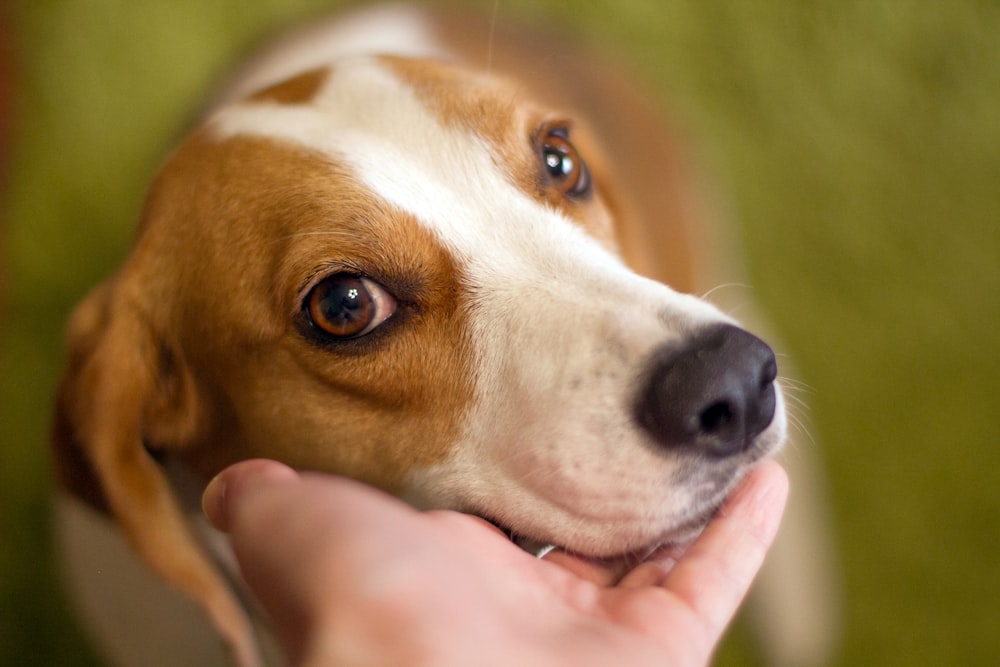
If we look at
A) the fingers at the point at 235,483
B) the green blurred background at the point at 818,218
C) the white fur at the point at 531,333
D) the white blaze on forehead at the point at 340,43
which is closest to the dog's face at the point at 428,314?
the white fur at the point at 531,333

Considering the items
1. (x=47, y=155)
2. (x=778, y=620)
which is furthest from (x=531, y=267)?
(x=47, y=155)

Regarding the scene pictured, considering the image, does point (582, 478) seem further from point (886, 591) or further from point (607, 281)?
point (886, 591)

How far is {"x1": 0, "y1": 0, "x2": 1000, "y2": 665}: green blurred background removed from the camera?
270cm

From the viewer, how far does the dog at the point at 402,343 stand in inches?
Result: 51.2

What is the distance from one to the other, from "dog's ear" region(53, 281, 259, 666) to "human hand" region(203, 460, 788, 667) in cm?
30

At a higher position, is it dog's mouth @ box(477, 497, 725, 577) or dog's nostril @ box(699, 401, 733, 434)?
dog's nostril @ box(699, 401, 733, 434)

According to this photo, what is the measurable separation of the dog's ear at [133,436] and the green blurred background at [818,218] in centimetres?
139

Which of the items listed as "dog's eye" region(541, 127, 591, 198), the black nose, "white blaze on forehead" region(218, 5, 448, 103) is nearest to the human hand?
the black nose

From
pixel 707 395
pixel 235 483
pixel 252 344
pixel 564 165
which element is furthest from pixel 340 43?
pixel 707 395

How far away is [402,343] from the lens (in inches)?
56.7

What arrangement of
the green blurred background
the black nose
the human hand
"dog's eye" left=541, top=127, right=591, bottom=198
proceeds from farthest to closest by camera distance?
the green blurred background
"dog's eye" left=541, top=127, right=591, bottom=198
the black nose
the human hand

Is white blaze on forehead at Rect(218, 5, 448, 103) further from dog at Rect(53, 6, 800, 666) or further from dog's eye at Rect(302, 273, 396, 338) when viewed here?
dog's eye at Rect(302, 273, 396, 338)

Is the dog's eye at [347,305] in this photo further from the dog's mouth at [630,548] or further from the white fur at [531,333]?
the dog's mouth at [630,548]

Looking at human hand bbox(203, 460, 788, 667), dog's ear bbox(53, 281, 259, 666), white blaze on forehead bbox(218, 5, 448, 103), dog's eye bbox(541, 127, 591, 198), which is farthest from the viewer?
white blaze on forehead bbox(218, 5, 448, 103)
